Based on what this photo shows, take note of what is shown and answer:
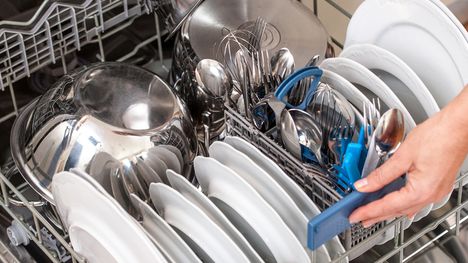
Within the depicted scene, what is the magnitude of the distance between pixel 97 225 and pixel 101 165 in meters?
0.12

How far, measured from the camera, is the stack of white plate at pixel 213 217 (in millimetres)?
959

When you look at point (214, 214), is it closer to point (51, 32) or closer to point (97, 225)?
point (97, 225)

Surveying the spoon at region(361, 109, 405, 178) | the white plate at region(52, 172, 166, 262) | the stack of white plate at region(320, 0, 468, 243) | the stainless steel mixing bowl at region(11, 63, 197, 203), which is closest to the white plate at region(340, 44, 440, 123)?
the stack of white plate at region(320, 0, 468, 243)

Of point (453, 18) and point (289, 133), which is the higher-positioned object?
point (453, 18)

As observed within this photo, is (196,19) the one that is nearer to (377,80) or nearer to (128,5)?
(128,5)

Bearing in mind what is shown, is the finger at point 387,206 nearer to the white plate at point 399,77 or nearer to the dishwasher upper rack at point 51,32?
the white plate at point 399,77

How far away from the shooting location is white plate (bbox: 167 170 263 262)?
0.97 metres

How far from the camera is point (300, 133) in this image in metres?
1.02

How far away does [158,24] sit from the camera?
1.39 meters

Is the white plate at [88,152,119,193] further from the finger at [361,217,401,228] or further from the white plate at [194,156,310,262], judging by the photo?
the finger at [361,217,401,228]

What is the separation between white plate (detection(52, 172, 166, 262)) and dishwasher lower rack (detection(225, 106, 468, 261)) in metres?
0.17

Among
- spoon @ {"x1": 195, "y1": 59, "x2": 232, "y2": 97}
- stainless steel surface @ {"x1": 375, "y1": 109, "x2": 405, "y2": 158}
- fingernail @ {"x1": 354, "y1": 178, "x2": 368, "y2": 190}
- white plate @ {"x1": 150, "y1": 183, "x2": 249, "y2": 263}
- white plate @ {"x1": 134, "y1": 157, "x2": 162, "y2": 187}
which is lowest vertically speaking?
white plate @ {"x1": 134, "y1": 157, "x2": 162, "y2": 187}

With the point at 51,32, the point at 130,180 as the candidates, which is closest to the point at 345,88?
the point at 130,180

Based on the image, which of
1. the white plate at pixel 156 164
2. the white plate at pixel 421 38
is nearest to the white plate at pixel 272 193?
the white plate at pixel 156 164
